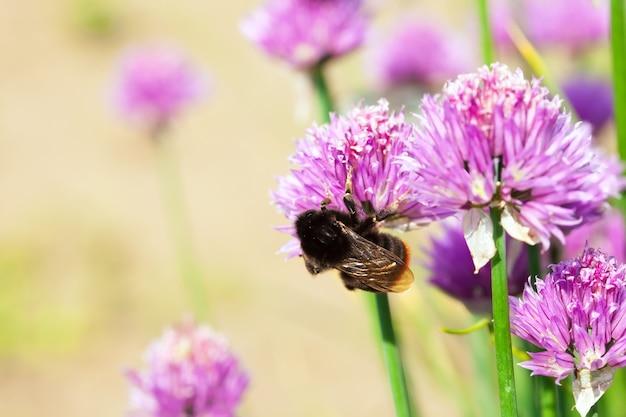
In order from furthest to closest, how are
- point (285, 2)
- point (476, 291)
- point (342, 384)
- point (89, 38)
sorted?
point (89, 38) < point (342, 384) < point (285, 2) < point (476, 291)

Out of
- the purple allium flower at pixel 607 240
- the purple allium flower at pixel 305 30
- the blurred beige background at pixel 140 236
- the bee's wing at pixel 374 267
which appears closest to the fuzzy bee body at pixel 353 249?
the bee's wing at pixel 374 267

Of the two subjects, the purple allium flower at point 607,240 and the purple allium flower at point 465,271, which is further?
the purple allium flower at point 607,240

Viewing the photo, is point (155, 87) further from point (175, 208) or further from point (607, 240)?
point (607, 240)

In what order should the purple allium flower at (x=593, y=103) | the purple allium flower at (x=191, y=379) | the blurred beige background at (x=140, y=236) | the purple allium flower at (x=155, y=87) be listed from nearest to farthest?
the purple allium flower at (x=191, y=379)
the purple allium flower at (x=593, y=103)
the purple allium flower at (x=155, y=87)
the blurred beige background at (x=140, y=236)

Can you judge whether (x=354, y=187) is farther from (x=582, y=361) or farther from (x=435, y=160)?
(x=582, y=361)

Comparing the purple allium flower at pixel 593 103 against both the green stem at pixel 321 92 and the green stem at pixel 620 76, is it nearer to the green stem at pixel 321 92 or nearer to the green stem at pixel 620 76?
the green stem at pixel 321 92

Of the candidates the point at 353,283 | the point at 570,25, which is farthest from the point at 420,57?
the point at 353,283

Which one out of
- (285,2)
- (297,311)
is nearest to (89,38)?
(297,311)
